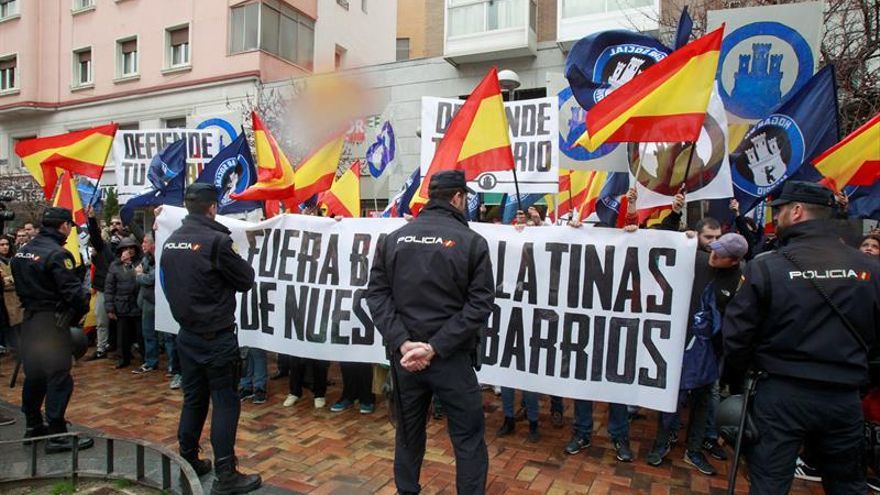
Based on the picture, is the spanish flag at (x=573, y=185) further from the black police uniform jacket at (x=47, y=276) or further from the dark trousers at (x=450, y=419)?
the black police uniform jacket at (x=47, y=276)

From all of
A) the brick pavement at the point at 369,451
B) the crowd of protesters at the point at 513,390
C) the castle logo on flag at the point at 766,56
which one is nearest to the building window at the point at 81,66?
the crowd of protesters at the point at 513,390

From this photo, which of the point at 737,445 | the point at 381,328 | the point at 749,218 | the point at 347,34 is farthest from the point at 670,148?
the point at 347,34

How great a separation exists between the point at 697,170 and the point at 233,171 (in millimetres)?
5030

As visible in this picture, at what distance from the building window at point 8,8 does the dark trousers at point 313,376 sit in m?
29.1

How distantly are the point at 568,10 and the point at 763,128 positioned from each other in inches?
531

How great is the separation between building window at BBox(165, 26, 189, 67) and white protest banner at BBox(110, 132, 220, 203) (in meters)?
16.5

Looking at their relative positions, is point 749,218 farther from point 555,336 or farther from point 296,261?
A: point 296,261

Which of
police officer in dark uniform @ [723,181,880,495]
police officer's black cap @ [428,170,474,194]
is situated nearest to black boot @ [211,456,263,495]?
police officer's black cap @ [428,170,474,194]

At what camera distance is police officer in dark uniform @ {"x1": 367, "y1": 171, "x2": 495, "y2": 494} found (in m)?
3.12

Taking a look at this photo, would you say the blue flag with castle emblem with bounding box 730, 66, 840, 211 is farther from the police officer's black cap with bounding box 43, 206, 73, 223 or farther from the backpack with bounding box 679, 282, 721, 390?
the police officer's black cap with bounding box 43, 206, 73, 223

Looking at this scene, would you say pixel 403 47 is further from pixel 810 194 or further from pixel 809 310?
pixel 809 310

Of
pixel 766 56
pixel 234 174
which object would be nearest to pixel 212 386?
pixel 234 174

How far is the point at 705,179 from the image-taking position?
186 inches

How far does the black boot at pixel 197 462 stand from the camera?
3984 mm
